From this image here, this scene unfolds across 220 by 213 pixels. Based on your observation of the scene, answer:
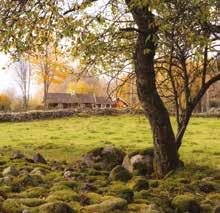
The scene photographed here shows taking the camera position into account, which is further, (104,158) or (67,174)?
(104,158)

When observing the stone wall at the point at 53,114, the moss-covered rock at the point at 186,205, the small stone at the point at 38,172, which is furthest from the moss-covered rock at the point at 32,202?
the stone wall at the point at 53,114

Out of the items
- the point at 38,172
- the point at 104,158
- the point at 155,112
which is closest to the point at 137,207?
the point at 38,172

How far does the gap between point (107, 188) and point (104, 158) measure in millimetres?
4748

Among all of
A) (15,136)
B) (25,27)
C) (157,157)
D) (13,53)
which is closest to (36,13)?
(25,27)

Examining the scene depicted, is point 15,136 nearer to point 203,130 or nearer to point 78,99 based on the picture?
point 203,130

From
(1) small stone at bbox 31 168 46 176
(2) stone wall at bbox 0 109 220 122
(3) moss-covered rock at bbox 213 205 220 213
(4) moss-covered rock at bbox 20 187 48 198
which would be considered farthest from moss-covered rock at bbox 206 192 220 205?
(2) stone wall at bbox 0 109 220 122

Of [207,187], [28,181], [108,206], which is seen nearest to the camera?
[108,206]

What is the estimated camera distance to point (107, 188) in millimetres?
10977

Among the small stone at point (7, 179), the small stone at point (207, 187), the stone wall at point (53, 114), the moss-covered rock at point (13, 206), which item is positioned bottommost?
the small stone at point (207, 187)

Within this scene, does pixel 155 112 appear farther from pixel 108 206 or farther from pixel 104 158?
pixel 108 206

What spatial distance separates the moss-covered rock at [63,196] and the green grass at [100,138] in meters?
7.76

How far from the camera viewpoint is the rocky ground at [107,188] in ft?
28.9

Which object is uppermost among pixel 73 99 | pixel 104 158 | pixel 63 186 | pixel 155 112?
pixel 73 99

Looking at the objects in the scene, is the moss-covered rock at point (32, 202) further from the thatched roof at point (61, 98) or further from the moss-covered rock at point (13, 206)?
the thatched roof at point (61, 98)
